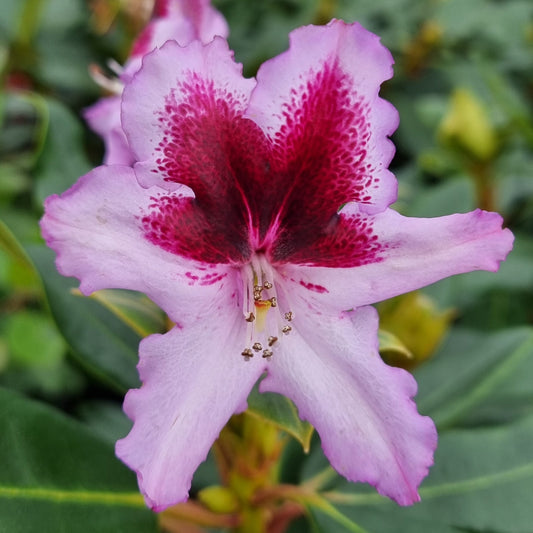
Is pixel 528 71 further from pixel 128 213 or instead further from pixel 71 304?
pixel 128 213

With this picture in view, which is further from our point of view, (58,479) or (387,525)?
(387,525)

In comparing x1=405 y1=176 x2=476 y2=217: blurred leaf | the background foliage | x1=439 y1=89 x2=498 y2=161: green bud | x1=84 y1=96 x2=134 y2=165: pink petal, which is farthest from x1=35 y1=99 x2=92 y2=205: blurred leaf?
x1=439 y1=89 x2=498 y2=161: green bud

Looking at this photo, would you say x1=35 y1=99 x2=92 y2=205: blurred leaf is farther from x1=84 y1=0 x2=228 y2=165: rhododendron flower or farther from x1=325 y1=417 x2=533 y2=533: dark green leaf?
x1=325 y1=417 x2=533 y2=533: dark green leaf

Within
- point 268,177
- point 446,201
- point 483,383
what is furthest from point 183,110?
point 446,201

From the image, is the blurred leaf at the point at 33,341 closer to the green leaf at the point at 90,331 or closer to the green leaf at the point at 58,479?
the green leaf at the point at 90,331

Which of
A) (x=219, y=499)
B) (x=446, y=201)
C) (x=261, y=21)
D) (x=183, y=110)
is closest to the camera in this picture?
(x=183, y=110)

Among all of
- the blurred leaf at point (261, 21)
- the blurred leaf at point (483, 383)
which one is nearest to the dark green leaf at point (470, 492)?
the blurred leaf at point (483, 383)

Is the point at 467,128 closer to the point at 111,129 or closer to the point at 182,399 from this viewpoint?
the point at 111,129
